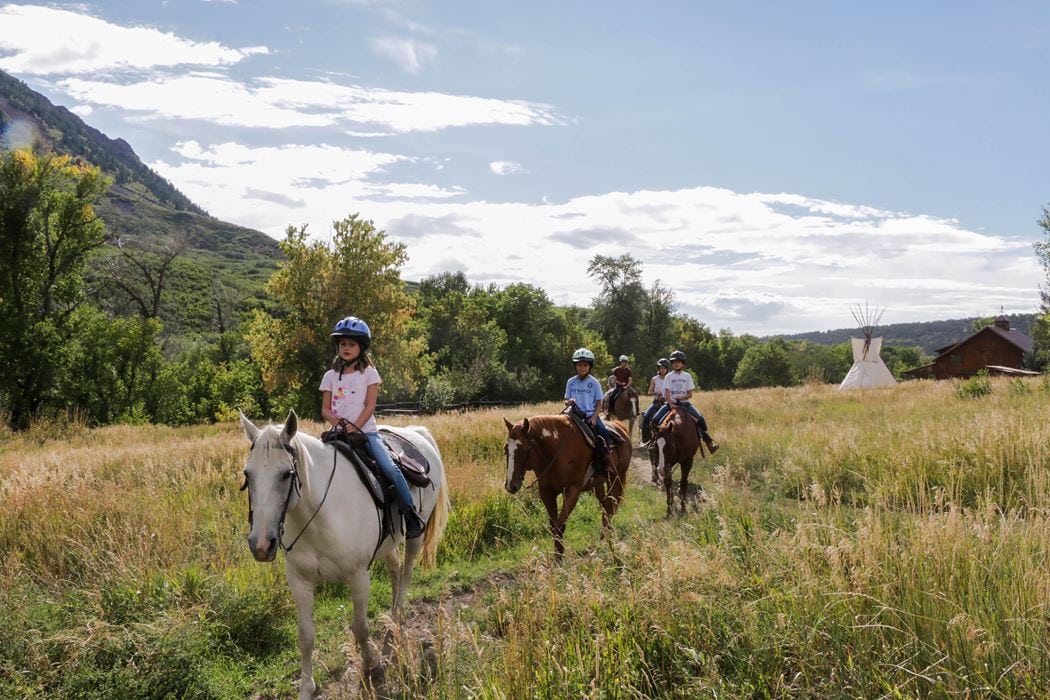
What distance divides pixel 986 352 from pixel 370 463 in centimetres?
8261

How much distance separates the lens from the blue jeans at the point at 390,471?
5.54 m

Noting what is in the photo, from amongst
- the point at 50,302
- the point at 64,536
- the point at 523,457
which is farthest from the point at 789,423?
the point at 50,302

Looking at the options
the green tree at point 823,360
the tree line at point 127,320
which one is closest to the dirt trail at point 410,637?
the tree line at point 127,320

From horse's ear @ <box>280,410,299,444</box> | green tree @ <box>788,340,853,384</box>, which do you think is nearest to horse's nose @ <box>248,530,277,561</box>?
horse's ear @ <box>280,410,299,444</box>

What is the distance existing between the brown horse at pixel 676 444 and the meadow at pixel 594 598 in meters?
1.75

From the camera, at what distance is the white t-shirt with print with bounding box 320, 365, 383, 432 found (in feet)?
18.9

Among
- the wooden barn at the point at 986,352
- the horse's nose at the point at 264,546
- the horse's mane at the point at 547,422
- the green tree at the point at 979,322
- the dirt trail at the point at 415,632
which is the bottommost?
the dirt trail at the point at 415,632

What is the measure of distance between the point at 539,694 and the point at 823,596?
1.71m

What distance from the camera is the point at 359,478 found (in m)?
5.28

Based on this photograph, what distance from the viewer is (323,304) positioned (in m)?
31.0

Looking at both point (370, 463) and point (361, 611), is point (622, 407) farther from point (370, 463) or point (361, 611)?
point (361, 611)

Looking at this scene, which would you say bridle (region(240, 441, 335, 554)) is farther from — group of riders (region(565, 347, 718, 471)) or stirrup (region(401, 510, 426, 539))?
group of riders (region(565, 347, 718, 471))

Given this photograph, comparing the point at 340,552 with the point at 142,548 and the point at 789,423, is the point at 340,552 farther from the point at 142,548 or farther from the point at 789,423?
the point at 789,423

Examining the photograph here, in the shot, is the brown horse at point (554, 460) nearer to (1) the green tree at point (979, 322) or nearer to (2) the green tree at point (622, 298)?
(2) the green tree at point (622, 298)
